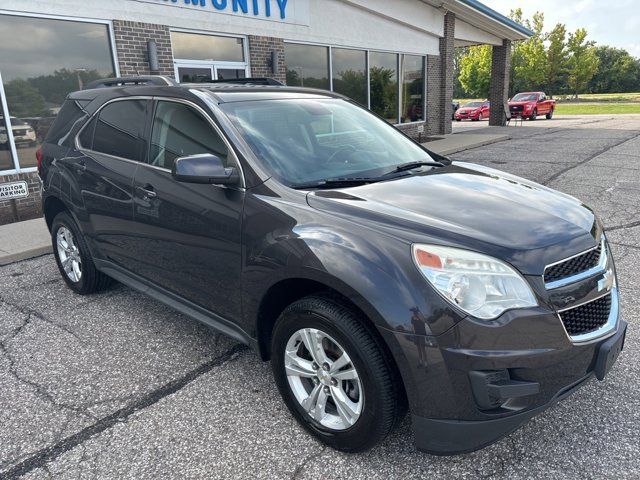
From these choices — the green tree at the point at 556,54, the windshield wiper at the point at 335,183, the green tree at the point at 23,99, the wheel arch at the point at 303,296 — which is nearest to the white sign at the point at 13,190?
the green tree at the point at 23,99

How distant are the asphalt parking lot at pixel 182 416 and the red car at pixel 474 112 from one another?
102 ft

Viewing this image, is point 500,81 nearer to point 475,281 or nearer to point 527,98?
point 527,98

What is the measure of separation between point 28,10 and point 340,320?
7.84 metres

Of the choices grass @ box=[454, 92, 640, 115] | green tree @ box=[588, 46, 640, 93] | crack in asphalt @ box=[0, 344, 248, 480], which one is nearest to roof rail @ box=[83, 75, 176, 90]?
crack in asphalt @ box=[0, 344, 248, 480]

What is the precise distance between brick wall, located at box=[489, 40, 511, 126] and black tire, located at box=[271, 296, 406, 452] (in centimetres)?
2482

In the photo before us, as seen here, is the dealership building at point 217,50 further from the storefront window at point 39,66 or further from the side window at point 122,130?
the side window at point 122,130

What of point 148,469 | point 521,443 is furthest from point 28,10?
point 521,443

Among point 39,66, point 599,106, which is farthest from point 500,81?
point 599,106

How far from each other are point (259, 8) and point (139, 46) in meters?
3.14

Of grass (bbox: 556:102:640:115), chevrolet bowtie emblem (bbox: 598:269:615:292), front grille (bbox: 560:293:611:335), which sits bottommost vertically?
grass (bbox: 556:102:640:115)

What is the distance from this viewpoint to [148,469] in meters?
2.45

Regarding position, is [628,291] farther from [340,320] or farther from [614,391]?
[340,320]

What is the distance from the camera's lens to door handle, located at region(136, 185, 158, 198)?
132 inches

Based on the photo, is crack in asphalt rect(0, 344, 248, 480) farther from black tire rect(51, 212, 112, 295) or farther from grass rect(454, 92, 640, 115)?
grass rect(454, 92, 640, 115)
